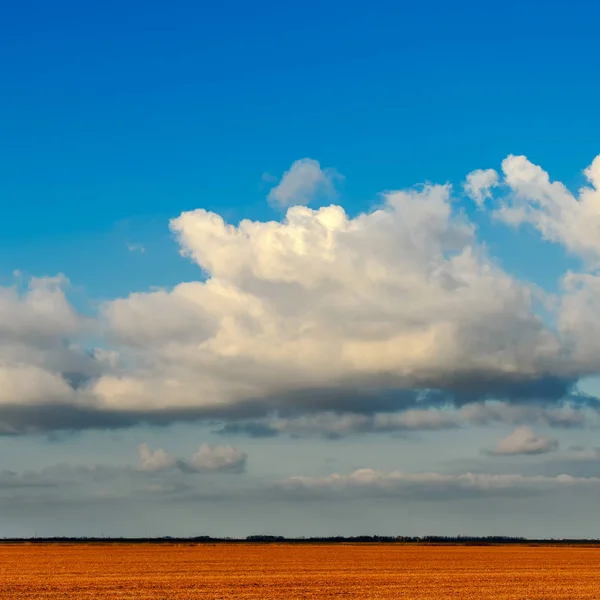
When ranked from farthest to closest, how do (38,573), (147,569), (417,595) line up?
(147,569) → (38,573) → (417,595)

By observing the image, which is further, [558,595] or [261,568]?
[261,568]

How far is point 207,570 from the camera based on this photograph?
251 ft

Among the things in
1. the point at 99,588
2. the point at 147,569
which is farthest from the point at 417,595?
the point at 147,569

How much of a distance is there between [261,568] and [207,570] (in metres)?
5.88

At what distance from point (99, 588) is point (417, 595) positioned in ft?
68.8

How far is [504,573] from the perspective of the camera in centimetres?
7744

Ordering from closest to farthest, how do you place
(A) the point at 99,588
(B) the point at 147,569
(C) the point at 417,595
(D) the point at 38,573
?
(C) the point at 417,595, (A) the point at 99,588, (D) the point at 38,573, (B) the point at 147,569

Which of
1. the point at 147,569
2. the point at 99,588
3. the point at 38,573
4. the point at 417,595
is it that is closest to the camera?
the point at 417,595

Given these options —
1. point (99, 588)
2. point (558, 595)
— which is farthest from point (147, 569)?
point (558, 595)

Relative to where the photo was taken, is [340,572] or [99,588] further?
[340,572]

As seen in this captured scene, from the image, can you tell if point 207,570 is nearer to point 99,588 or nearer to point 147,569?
point 147,569

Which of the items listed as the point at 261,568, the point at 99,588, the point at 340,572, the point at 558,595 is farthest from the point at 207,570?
the point at 558,595

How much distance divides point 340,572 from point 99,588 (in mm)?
25525

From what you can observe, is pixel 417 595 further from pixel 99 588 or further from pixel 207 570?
pixel 207 570
